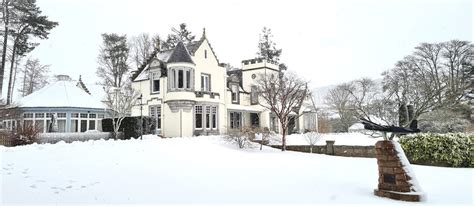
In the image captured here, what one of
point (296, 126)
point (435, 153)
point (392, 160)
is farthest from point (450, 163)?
point (296, 126)

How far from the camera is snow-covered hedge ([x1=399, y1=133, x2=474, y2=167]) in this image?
46.4ft

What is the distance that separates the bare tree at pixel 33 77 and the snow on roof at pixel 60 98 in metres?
16.5

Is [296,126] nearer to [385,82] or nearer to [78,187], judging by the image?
[385,82]

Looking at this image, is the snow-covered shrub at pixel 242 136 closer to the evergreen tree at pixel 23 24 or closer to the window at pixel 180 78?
the window at pixel 180 78

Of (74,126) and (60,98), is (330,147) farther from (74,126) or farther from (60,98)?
(60,98)

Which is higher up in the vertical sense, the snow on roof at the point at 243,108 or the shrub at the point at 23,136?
the snow on roof at the point at 243,108

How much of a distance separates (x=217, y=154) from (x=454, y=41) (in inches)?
1346

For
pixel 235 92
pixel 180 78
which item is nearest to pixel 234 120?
pixel 235 92

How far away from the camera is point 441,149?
47.2 feet

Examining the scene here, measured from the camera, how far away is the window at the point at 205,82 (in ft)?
93.3

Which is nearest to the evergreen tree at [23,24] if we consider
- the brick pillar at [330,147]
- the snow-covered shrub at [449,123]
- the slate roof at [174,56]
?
the slate roof at [174,56]

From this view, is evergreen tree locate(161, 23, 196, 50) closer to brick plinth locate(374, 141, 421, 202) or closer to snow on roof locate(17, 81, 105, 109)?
snow on roof locate(17, 81, 105, 109)

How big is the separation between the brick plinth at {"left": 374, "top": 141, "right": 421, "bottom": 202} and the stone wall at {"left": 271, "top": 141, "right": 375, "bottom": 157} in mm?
10414

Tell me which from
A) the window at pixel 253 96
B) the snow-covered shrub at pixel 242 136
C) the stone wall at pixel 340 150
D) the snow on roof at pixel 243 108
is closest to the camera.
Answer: the stone wall at pixel 340 150
